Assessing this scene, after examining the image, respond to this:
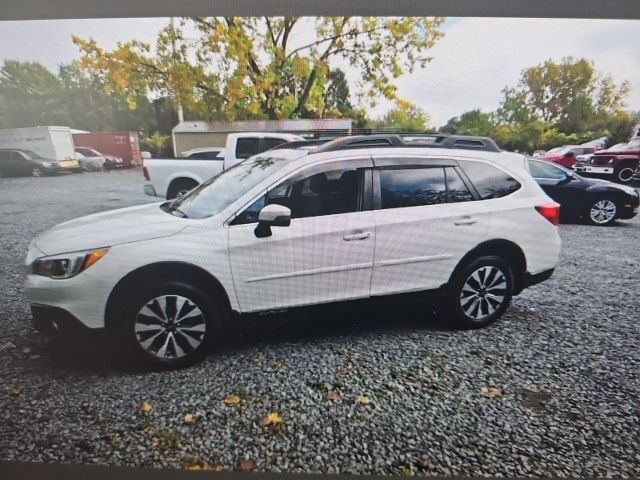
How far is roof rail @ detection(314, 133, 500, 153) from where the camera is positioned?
5.43 ft

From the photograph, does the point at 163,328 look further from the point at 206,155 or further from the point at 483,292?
the point at 483,292

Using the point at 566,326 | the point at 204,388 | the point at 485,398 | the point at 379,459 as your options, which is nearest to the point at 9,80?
the point at 204,388

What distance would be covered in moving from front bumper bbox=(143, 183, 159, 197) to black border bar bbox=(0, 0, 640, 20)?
799mm

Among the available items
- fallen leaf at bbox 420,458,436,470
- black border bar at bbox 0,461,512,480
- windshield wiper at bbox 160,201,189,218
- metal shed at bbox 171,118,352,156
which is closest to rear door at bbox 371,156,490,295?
metal shed at bbox 171,118,352,156

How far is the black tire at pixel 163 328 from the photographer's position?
1463 millimetres

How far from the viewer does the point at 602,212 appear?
5.82ft

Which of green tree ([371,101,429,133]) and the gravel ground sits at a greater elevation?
green tree ([371,101,429,133])

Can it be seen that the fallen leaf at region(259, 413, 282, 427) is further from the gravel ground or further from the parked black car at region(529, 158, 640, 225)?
the parked black car at region(529, 158, 640, 225)

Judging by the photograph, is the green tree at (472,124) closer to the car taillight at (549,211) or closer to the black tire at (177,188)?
the car taillight at (549,211)

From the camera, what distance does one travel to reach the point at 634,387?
1518 millimetres

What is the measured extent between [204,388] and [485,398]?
1278 millimetres

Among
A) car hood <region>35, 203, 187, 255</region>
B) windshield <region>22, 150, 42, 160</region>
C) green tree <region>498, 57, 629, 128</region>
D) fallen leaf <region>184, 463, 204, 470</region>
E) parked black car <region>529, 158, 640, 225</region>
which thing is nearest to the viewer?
fallen leaf <region>184, 463, 204, 470</region>

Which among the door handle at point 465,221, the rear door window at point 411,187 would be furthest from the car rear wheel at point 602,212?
the rear door window at point 411,187

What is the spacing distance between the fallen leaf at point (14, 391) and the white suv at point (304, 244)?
0.29 m
